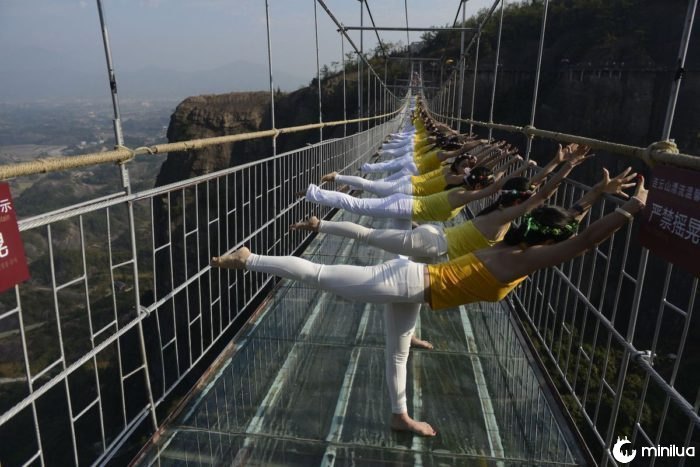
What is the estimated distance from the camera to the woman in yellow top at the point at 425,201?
161 inches

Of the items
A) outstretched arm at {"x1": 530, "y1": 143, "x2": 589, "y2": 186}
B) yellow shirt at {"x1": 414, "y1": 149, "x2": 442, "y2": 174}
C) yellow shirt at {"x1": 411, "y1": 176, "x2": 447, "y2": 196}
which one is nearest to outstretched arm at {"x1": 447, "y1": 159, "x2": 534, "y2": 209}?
outstretched arm at {"x1": 530, "y1": 143, "x2": 589, "y2": 186}

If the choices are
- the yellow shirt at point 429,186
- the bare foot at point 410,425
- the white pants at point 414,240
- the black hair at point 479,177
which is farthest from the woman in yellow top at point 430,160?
the bare foot at point 410,425

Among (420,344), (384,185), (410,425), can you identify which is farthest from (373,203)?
(410,425)

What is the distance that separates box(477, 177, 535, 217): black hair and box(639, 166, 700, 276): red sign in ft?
4.25

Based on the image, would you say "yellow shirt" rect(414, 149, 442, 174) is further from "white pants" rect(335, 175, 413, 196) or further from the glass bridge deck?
the glass bridge deck

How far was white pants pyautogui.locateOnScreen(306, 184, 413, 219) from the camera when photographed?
4.50 metres

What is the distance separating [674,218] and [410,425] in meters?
1.73

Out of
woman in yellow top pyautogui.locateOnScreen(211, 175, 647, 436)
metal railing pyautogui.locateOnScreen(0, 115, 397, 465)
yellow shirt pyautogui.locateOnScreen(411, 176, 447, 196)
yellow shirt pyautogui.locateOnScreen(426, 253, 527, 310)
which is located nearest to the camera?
metal railing pyautogui.locateOnScreen(0, 115, 397, 465)

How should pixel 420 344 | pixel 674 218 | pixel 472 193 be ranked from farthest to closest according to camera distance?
pixel 472 193 → pixel 420 344 → pixel 674 218

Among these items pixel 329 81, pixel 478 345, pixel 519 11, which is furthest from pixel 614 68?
pixel 478 345

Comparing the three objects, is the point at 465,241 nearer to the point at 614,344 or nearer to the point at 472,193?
the point at 472,193

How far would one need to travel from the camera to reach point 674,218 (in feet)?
5.35

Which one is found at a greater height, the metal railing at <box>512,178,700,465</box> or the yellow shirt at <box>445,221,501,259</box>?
the yellow shirt at <box>445,221,501,259</box>

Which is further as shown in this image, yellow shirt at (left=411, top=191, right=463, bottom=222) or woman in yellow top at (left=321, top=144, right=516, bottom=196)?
woman in yellow top at (left=321, top=144, right=516, bottom=196)
